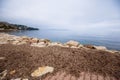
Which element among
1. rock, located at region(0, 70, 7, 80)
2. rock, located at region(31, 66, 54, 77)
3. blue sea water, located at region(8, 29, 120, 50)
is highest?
rock, located at region(31, 66, 54, 77)

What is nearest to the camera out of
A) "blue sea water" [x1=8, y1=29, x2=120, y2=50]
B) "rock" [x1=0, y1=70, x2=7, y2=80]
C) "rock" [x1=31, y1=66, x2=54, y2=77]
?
"rock" [x1=31, y1=66, x2=54, y2=77]

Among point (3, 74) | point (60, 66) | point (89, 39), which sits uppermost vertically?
point (60, 66)

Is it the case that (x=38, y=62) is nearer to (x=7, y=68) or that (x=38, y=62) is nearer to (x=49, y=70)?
(x=49, y=70)

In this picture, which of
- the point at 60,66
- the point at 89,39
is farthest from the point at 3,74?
the point at 89,39

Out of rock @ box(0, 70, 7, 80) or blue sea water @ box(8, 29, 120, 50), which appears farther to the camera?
blue sea water @ box(8, 29, 120, 50)

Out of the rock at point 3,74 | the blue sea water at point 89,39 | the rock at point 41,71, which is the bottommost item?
the blue sea water at point 89,39

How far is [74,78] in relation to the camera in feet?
16.0

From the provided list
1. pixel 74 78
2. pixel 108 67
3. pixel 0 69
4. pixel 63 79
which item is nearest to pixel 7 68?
pixel 0 69

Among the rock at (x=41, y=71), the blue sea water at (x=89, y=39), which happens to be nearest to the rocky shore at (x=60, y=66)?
the rock at (x=41, y=71)

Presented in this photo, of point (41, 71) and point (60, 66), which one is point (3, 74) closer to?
point (41, 71)

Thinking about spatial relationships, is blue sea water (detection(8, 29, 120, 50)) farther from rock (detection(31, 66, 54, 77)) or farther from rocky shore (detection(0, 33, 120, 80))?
rock (detection(31, 66, 54, 77))

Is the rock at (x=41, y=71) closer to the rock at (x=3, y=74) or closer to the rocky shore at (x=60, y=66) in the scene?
the rocky shore at (x=60, y=66)

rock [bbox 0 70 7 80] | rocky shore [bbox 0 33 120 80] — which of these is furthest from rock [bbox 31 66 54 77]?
rock [bbox 0 70 7 80]

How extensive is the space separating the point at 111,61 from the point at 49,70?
306cm
